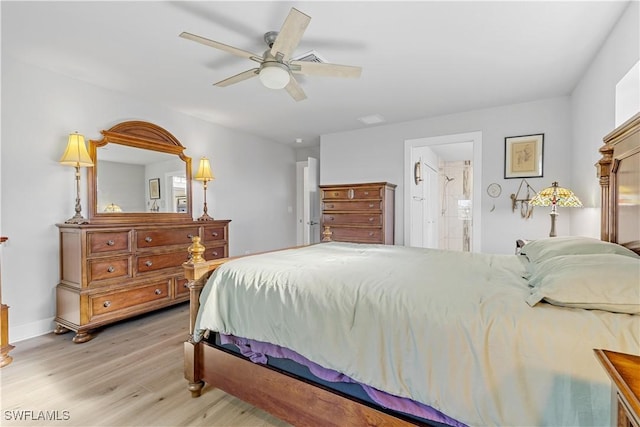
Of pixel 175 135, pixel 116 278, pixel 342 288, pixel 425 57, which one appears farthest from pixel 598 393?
pixel 175 135

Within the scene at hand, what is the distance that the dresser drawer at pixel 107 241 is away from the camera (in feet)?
8.75

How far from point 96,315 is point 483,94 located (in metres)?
4.48

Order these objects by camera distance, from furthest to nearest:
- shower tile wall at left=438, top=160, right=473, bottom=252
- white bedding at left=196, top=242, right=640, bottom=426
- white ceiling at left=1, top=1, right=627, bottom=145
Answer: shower tile wall at left=438, top=160, right=473, bottom=252 → white ceiling at left=1, top=1, right=627, bottom=145 → white bedding at left=196, top=242, right=640, bottom=426

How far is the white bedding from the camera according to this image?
92 centimetres

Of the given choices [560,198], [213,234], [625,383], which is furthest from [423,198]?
[625,383]

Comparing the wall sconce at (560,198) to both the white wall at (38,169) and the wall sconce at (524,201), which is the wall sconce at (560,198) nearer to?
the wall sconce at (524,201)

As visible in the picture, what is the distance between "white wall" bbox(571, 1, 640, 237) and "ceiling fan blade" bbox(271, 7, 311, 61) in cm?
196

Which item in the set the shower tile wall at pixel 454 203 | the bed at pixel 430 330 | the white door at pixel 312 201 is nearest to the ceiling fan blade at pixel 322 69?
the bed at pixel 430 330

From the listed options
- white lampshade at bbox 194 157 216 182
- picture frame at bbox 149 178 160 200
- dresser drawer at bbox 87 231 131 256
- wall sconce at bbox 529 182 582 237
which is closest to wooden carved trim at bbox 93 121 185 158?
white lampshade at bbox 194 157 216 182

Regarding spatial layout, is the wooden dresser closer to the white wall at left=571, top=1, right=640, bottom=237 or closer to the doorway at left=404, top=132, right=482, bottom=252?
the doorway at left=404, top=132, right=482, bottom=252

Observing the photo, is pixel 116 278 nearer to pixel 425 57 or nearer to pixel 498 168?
pixel 425 57

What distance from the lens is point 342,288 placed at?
4.44ft

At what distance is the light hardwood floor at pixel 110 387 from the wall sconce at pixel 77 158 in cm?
108

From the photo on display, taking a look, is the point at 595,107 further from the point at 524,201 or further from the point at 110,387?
the point at 110,387
